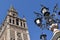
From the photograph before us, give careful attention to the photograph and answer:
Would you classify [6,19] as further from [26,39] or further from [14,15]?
[26,39]

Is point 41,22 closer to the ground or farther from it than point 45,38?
farther from it

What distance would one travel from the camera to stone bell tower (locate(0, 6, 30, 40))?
41.2m

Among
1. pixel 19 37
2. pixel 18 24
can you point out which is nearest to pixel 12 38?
pixel 19 37

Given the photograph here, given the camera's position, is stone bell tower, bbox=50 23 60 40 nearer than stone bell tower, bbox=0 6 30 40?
Yes

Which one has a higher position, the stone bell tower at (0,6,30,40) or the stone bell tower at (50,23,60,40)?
the stone bell tower at (0,6,30,40)

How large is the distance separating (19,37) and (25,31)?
6.52ft

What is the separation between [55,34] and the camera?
8594mm

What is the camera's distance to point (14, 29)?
42.6 m

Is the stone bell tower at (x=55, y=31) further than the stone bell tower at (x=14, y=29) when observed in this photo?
No

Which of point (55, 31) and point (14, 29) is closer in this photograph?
point (55, 31)

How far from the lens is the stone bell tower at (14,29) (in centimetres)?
4125

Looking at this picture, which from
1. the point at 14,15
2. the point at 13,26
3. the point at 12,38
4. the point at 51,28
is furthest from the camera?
the point at 14,15

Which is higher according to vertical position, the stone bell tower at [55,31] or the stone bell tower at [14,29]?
the stone bell tower at [14,29]

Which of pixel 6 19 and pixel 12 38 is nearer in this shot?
pixel 12 38
